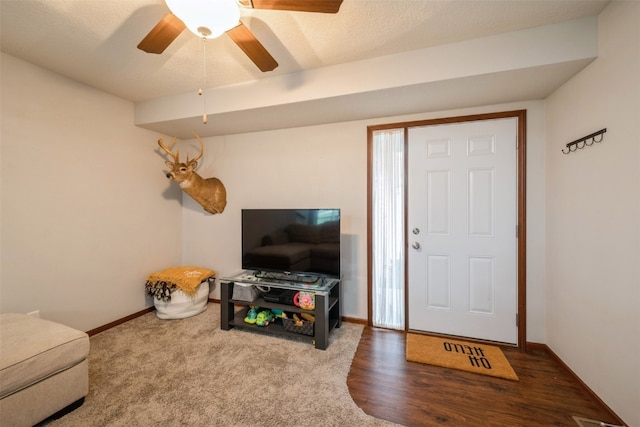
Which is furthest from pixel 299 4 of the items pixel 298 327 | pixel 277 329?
pixel 277 329

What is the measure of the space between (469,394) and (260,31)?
9.50 feet

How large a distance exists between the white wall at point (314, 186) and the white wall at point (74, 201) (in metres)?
0.70

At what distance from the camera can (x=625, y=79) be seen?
4.60ft

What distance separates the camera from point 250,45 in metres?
1.45

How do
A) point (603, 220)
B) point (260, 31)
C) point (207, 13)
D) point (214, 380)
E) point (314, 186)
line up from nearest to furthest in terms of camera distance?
1. point (207, 13)
2. point (603, 220)
3. point (260, 31)
4. point (214, 380)
5. point (314, 186)

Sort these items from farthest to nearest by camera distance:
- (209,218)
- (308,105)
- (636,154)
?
(209,218)
(308,105)
(636,154)

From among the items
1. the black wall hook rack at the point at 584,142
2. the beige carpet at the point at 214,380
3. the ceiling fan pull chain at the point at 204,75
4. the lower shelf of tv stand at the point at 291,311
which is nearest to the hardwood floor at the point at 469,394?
the beige carpet at the point at 214,380

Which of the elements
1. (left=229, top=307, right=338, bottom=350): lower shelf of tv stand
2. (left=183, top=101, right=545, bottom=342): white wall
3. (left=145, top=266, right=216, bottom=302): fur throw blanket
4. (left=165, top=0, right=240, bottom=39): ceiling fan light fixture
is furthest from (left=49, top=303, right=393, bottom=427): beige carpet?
(left=165, top=0, right=240, bottom=39): ceiling fan light fixture

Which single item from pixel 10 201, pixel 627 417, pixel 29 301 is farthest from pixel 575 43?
pixel 29 301

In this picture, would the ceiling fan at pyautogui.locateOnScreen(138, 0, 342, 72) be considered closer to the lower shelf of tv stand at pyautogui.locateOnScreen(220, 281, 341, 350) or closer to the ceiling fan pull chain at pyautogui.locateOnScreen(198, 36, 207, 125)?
the ceiling fan pull chain at pyautogui.locateOnScreen(198, 36, 207, 125)

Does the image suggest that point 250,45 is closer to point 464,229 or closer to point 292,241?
point 292,241

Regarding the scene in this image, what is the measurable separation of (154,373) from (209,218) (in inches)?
75.4

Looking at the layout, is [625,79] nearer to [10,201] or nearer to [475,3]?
[475,3]

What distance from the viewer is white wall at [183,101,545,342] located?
225 cm
